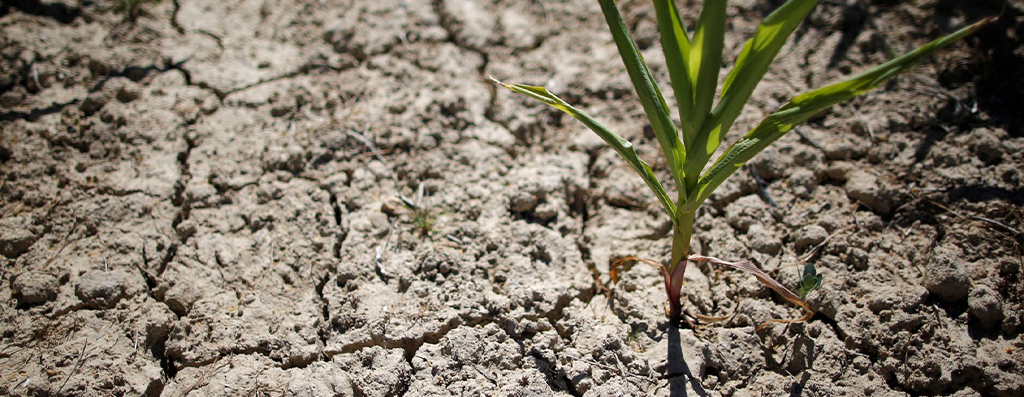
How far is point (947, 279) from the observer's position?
1.53m

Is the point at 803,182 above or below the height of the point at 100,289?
above

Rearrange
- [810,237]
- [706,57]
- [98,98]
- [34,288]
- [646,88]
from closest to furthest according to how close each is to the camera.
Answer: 1. [706,57]
2. [646,88]
3. [34,288]
4. [810,237]
5. [98,98]

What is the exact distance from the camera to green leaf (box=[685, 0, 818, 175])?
1144 millimetres

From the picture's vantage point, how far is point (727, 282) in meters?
1.68

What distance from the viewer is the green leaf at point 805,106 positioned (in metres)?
1.10

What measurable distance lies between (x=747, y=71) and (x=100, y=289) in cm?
188

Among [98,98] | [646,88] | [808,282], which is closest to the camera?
[646,88]

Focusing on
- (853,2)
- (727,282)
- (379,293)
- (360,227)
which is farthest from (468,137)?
(853,2)

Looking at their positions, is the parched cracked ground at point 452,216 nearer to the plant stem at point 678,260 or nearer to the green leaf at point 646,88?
the plant stem at point 678,260

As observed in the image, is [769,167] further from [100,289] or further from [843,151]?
[100,289]

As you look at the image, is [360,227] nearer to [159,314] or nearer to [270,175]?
[270,175]

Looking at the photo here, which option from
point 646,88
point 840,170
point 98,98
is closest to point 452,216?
point 646,88

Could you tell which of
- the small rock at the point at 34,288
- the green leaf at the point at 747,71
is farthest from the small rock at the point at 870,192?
the small rock at the point at 34,288

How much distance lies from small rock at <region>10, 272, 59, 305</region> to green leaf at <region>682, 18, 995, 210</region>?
1.84m
